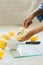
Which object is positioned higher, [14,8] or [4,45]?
[14,8]

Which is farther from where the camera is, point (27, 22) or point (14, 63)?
point (27, 22)

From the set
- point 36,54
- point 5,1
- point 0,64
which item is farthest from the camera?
point 5,1

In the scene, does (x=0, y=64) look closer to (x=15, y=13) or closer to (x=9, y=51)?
(x=9, y=51)

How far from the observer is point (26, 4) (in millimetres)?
2684

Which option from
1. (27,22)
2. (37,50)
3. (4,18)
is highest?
Result: (4,18)

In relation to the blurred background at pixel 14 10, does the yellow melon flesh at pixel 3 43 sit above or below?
below

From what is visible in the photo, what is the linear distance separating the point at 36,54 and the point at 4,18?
56.7 inches

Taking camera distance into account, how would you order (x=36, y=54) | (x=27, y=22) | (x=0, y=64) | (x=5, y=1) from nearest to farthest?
(x=0, y=64) < (x=36, y=54) < (x=27, y=22) < (x=5, y=1)

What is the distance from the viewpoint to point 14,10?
2660 millimetres

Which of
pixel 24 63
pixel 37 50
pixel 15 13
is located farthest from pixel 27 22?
pixel 15 13

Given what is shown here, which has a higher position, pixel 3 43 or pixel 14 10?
pixel 14 10

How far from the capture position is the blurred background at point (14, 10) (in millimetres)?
2637

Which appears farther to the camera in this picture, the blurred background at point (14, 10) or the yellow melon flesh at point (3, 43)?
the blurred background at point (14, 10)

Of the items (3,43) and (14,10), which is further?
(14,10)
